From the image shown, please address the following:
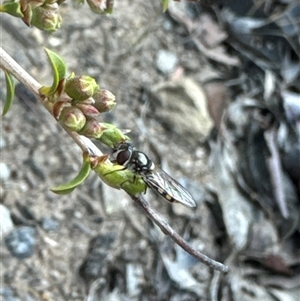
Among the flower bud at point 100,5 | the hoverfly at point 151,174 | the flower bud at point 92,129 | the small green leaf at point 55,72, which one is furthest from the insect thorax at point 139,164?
the flower bud at point 100,5

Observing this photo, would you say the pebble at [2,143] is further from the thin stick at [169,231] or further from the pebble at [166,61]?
the thin stick at [169,231]

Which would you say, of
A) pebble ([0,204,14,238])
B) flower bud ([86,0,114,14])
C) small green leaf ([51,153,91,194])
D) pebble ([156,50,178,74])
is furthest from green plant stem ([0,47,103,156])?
pebble ([156,50,178,74])

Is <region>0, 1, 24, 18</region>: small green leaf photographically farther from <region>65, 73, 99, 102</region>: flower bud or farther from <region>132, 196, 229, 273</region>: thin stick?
<region>132, 196, 229, 273</region>: thin stick

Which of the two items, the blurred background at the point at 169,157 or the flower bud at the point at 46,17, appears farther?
the blurred background at the point at 169,157

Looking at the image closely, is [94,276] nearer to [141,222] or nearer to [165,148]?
[141,222]

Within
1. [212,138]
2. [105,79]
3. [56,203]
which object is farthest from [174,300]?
[105,79]
